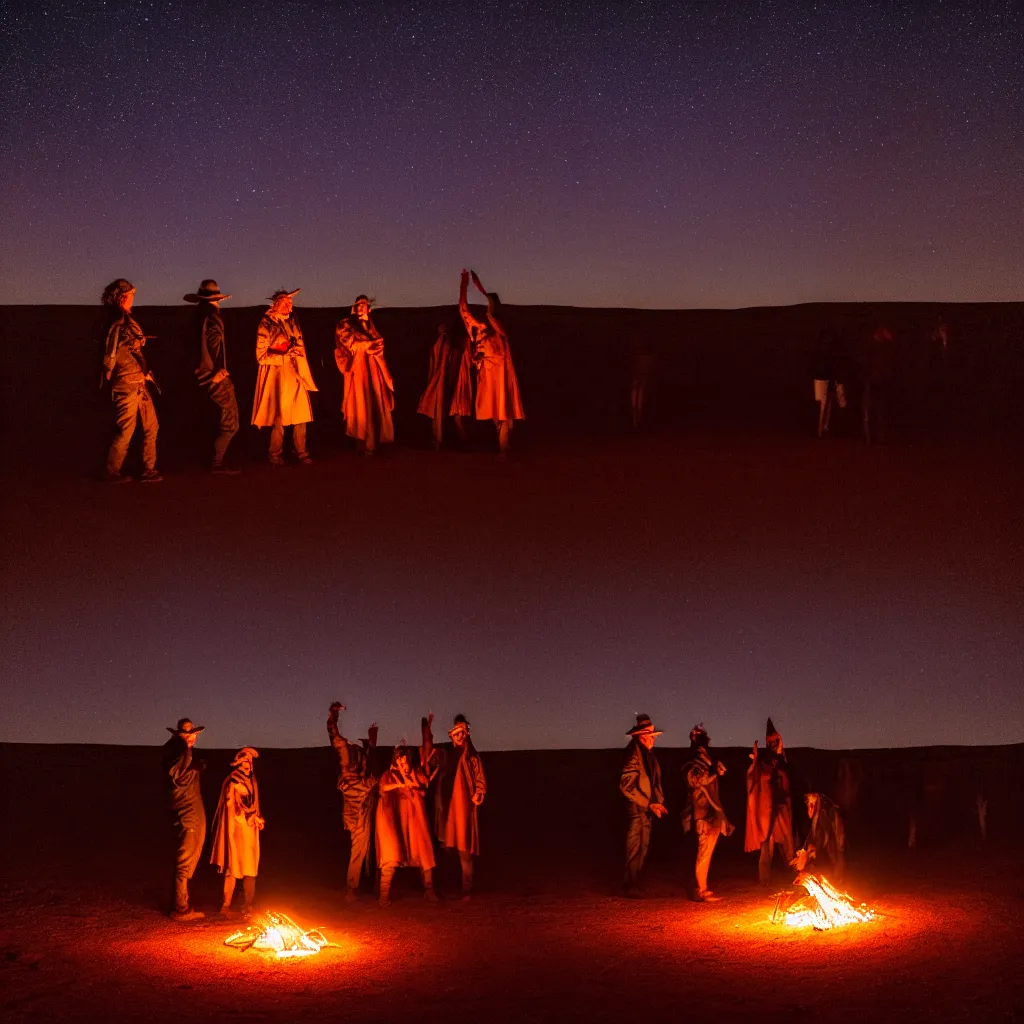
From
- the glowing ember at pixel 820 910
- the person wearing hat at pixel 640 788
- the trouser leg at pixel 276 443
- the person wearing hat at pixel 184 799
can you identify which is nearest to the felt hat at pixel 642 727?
the person wearing hat at pixel 640 788

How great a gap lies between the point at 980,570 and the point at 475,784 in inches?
177

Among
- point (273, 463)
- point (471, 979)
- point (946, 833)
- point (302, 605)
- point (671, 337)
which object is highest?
point (671, 337)

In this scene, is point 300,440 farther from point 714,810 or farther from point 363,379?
point 714,810

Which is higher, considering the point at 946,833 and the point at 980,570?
the point at 980,570

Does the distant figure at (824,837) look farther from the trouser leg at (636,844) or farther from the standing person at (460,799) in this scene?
the standing person at (460,799)

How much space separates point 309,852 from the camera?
1280 cm

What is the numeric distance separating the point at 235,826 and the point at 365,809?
0.85m

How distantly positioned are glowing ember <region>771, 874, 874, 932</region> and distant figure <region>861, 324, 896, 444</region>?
5223 millimetres

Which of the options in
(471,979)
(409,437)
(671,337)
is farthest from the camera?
(671,337)

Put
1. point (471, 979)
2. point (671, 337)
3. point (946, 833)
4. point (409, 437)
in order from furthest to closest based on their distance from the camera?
1. point (671, 337)
2. point (409, 437)
3. point (946, 833)
4. point (471, 979)

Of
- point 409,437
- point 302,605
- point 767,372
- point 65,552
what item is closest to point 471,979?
point 302,605

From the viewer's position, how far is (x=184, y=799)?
1100cm

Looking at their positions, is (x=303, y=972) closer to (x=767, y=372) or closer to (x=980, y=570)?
(x=980, y=570)

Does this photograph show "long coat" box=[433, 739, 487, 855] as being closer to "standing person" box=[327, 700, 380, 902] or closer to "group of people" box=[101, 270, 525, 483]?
"standing person" box=[327, 700, 380, 902]
